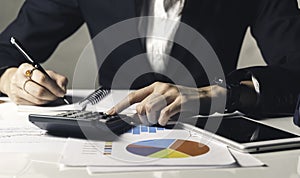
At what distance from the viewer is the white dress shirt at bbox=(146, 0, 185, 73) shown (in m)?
1.44

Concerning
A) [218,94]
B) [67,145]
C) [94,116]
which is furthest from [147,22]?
[67,145]

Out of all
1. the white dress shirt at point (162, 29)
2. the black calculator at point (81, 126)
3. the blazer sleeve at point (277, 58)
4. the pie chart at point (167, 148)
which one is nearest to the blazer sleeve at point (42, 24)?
the white dress shirt at point (162, 29)

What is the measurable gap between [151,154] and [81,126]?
14 centimetres

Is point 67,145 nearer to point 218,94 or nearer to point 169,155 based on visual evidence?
point 169,155

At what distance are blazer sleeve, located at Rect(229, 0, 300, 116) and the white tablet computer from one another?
0.36 ft

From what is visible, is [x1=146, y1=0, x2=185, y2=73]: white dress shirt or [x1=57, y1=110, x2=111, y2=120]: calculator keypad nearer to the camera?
[x1=57, y1=110, x2=111, y2=120]: calculator keypad

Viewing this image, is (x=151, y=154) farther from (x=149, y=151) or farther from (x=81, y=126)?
(x=81, y=126)

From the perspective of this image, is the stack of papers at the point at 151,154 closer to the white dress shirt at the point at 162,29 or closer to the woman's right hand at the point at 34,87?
the woman's right hand at the point at 34,87

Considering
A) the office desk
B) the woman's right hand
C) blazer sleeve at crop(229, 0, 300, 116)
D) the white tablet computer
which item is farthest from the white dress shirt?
the office desk

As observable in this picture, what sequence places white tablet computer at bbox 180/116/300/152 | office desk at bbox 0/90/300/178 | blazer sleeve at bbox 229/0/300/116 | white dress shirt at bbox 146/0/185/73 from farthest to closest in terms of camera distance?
white dress shirt at bbox 146/0/185/73 < blazer sleeve at bbox 229/0/300/116 < white tablet computer at bbox 180/116/300/152 < office desk at bbox 0/90/300/178

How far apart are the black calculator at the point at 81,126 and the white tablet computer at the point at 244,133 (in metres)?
0.13

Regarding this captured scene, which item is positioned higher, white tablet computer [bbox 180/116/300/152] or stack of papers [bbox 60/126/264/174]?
white tablet computer [bbox 180/116/300/152]

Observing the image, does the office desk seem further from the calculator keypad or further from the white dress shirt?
the white dress shirt

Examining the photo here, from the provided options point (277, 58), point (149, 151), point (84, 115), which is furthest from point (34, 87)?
point (277, 58)
